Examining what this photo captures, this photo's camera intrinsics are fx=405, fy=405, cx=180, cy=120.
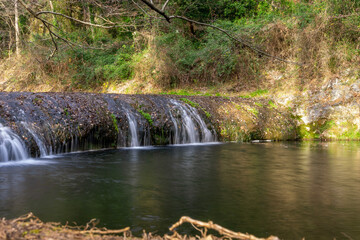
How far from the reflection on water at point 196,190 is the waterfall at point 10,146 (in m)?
0.67

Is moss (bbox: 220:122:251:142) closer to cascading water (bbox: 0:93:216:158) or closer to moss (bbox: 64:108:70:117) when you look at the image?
cascading water (bbox: 0:93:216:158)

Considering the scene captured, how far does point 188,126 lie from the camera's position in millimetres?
12336

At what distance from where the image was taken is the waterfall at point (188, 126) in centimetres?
1211

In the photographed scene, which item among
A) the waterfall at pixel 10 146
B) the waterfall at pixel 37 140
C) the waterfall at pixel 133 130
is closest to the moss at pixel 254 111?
the waterfall at pixel 133 130

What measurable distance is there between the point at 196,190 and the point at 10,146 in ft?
14.6

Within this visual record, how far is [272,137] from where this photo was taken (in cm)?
1345

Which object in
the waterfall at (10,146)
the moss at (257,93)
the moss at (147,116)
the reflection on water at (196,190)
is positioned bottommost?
the reflection on water at (196,190)

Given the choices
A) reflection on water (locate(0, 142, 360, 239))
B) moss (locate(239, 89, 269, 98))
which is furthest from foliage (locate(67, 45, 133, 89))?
reflection on water (locate(0, 142, 360, 239))

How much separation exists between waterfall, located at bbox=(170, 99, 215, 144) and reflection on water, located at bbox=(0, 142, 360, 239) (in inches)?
87.0

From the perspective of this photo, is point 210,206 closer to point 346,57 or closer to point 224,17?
point 346,57

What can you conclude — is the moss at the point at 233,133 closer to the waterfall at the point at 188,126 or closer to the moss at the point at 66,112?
the waterfall at the point at 188,126

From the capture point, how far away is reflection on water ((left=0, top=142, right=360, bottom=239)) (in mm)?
4633

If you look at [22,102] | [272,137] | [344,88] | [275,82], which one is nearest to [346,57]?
[344,88]

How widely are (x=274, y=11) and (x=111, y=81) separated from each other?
8.83 meters
